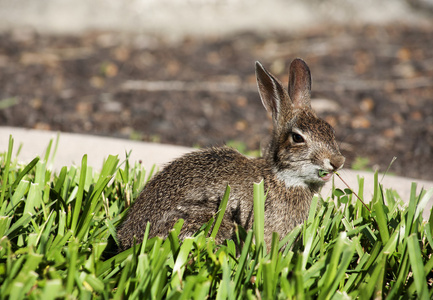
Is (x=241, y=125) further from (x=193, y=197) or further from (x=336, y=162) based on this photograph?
(x=193, y=197)

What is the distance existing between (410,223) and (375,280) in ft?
1.56

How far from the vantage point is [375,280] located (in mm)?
2053

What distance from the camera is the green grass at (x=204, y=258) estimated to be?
194 centimetres

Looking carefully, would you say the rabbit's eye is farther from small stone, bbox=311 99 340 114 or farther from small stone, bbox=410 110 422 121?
small stone, bbox=410 110 422 121

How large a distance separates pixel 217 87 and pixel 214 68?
72cm

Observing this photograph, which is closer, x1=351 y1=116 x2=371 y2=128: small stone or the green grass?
the green grass

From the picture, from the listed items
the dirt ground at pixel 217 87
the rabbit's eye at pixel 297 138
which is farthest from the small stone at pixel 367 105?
the rabbit's eye at pixel 297 138

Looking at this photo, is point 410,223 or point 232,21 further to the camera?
point 232,21

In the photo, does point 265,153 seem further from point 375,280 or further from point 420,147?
point 420,147

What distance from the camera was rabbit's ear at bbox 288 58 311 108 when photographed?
10.1 feet

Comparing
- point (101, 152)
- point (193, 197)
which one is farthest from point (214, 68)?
point (193, 197)

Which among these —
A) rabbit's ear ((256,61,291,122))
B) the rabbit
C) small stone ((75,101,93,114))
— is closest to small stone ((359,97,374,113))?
small stone ((75,101,93,114))

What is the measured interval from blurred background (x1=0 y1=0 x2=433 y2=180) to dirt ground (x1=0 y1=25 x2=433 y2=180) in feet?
0.05

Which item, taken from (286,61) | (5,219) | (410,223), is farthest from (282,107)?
(286,61)
